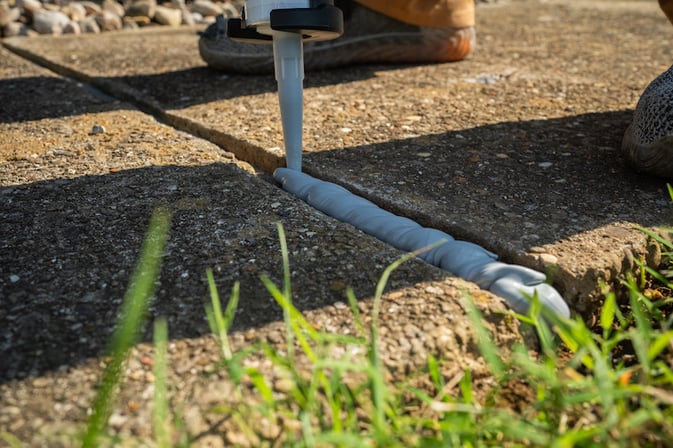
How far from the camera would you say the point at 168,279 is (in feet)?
3.26

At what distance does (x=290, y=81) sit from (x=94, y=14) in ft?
8.37

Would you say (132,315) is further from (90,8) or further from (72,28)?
(90,8)

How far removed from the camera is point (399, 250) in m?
1.09

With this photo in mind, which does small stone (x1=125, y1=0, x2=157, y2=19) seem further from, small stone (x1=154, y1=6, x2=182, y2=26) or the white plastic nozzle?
the white plastic nozzle

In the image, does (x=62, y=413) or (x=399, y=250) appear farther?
(x=399, y=250)

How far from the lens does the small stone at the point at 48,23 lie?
3188mm

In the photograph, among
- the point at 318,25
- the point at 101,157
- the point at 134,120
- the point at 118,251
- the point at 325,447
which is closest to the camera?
the point at 325,447

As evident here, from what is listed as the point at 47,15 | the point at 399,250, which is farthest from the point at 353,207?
the point at 47,15

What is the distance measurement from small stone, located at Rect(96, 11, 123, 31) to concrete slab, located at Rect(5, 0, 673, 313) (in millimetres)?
434

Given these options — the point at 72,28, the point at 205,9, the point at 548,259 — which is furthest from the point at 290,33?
the point at 205,9

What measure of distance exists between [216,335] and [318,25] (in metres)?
0.61

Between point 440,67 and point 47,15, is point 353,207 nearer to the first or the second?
point 440,67

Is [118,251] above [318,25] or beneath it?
beneath

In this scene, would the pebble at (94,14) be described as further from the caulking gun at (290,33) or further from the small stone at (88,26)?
the caulking gun at (290,33)
